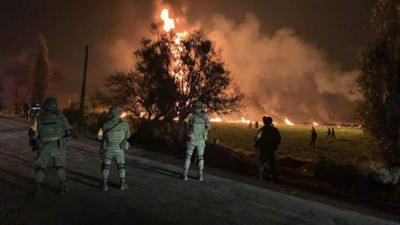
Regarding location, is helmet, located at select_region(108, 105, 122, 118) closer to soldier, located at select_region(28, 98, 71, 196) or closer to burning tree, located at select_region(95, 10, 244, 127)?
soldier, located at select_region(28, 98, 71, 196)

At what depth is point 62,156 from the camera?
6.41 metres

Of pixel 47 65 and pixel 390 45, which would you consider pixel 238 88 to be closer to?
pixel 390 45

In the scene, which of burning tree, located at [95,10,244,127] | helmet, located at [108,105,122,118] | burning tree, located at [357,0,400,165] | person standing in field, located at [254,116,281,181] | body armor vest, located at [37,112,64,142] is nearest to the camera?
body armor vest, located at [37,112,64,142]

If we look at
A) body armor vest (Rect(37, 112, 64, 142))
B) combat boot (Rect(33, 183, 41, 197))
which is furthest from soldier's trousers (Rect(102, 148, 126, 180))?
combat boot (Rect(33, 183, 41, 197))

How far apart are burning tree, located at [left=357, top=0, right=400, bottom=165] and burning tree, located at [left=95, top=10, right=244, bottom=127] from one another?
412 inches

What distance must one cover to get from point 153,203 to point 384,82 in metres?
11.2

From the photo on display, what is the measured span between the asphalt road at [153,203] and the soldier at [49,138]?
533mm

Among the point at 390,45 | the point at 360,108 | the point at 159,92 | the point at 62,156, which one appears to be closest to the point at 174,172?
the point at 62,156

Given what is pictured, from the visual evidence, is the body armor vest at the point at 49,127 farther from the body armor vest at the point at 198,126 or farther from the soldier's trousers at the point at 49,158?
the body armor vest at the point at 198,126

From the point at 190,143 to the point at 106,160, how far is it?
7.72ft

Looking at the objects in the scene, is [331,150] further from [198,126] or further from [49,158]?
[49,158]

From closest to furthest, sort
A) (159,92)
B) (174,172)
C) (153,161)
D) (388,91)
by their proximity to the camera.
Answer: (174,172), (153,161), (388,91), (159,92)

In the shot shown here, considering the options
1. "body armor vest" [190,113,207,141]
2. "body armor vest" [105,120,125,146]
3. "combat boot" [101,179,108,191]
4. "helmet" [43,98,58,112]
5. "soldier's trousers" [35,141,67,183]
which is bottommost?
"combat boot" [101,179,108,191]

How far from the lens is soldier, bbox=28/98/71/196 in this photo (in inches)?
242
